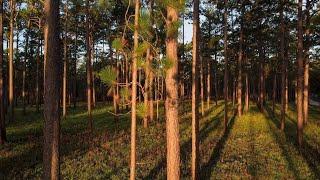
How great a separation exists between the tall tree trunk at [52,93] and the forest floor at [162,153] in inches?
88.6

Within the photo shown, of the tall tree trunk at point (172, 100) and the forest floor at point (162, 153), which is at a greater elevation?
the tall tree trunk at point (172, 100)

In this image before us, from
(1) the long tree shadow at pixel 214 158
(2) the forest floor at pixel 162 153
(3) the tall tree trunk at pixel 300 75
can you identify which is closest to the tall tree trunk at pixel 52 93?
(2) the forest floor at pixel 162 153

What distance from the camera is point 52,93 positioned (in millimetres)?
9789

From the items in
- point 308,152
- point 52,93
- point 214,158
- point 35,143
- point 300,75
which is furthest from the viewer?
point 300,75

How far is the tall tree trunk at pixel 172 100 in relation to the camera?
432 inches

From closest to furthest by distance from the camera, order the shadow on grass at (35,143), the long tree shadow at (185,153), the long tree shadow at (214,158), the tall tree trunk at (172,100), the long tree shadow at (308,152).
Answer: the tall tree trunk at (172,100) → the long tree shadow at (185,153) → the long tree shadow at (214,158) → the shadow on grass at (35,143) → the long tree shadow at (308,152)

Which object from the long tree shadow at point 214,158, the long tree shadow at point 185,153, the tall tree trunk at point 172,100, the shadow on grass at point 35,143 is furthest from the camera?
the shadow on grass at point 35,143

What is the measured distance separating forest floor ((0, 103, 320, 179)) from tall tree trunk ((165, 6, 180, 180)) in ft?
4.31

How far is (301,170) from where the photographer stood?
16688 millimetres

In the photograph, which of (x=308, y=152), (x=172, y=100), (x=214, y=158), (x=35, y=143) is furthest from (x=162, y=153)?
(x=172, y=100)

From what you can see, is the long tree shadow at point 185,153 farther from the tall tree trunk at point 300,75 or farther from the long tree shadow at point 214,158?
the tall tree trunk at point 300,75

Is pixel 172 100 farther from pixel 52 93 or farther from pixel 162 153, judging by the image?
pixel 162 153

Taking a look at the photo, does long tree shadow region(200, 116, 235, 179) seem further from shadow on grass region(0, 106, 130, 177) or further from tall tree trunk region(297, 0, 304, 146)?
shadow on grass region(0, 106, 130, 177)

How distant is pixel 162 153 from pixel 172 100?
28.7 feet
